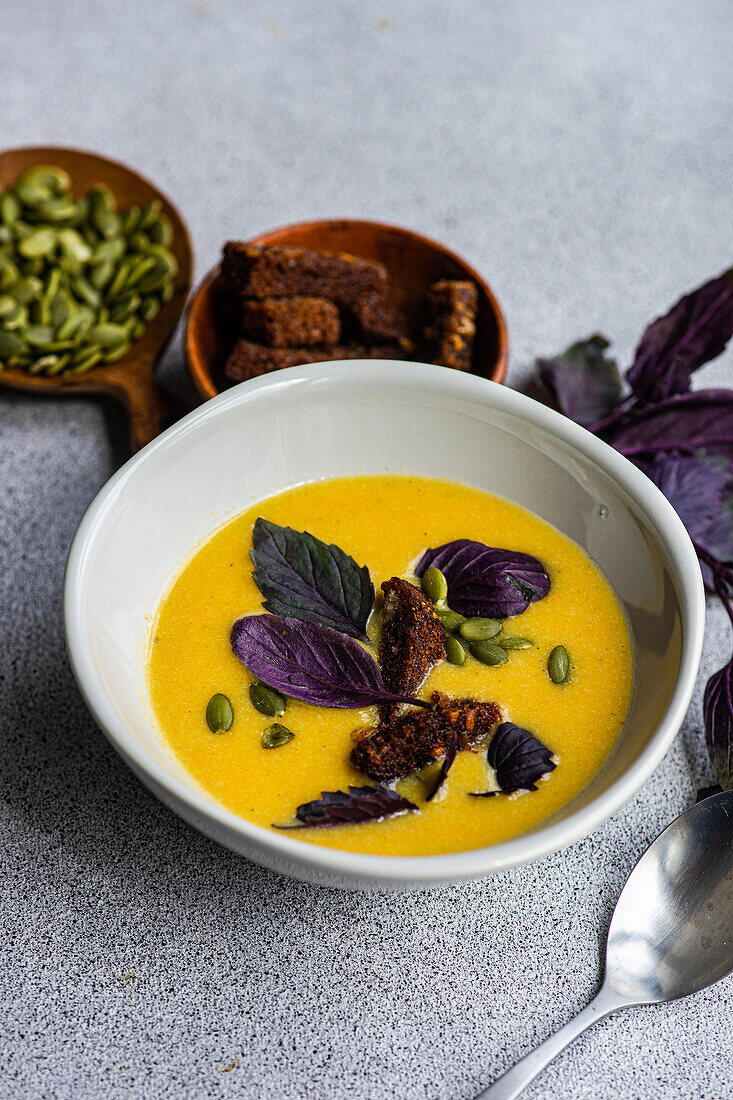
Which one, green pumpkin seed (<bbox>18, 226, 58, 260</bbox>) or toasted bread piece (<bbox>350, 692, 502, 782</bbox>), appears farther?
green pumpkin seed (<bbox>18, 226, 58, 260</bbox>)

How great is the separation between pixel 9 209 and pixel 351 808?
1.62 metres

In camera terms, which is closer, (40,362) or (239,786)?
(239,786)

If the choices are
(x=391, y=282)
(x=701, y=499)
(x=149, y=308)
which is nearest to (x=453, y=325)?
(x=391, y=282)

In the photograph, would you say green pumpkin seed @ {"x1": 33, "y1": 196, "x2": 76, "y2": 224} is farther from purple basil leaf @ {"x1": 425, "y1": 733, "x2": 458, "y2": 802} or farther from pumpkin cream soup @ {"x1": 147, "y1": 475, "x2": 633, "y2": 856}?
purple basil leaf @ {"x1": 425, "y1": 733, "x2": 458, "y2": 802}

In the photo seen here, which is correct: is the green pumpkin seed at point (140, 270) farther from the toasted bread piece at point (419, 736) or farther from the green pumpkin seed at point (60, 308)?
the toasted bread piece at point (419, 736)

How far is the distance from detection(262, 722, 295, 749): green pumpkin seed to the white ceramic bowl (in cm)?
11

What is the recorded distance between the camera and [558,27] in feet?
10.4

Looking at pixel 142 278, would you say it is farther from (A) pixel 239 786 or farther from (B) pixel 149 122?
(A) pixel 239 786

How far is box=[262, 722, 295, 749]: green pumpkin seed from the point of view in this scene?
4.63 feet

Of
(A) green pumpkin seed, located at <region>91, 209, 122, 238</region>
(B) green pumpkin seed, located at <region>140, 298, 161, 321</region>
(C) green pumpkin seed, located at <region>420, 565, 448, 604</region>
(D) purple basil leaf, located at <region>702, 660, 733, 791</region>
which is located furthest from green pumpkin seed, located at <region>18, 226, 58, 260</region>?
(D) purple basil leaf, located at <region>702, 660, 733, 791</region>

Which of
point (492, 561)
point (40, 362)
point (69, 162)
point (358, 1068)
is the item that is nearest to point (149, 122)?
point (69, 162)

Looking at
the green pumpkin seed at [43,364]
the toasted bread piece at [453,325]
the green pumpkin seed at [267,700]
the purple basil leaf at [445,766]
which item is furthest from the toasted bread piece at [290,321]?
the purple basil leaf at [445,766]

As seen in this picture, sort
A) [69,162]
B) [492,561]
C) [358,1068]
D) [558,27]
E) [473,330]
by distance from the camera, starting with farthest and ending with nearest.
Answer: [558,27]
[69,162]
[473,330]
[492,561]
[358,1068]

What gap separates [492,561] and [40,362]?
1049 mm
